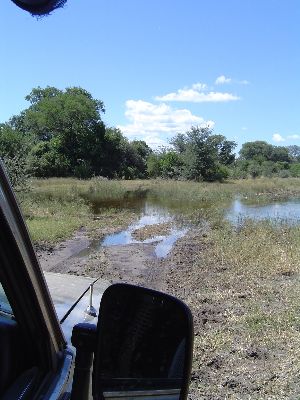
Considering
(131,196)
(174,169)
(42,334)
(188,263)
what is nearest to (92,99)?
(174,169)

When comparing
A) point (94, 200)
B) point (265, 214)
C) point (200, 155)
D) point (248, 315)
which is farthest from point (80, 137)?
point (248, 315)

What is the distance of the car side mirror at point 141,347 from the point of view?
116 cm

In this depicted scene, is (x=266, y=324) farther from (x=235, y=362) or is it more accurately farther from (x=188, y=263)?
(x=188, y=263)

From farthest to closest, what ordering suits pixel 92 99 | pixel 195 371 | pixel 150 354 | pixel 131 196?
pixel 92 99, pixel 131 196, pixel 195 371, pixel 150 354

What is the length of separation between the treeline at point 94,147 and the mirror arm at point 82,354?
39.8 metres

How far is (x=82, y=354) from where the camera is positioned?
3.88ft

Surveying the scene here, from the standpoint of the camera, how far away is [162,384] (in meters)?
1.19

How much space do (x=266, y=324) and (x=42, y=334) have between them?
4859mm

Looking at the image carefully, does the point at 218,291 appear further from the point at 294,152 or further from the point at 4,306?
the point at 294,152

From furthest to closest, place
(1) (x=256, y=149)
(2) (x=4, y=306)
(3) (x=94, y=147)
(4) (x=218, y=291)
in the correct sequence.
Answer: (1) (x=256, y=149) → (3) (x=94, y=147) → (4) (x=218, y=291) → (2) (x=4, y=306)

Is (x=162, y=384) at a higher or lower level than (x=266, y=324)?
higher

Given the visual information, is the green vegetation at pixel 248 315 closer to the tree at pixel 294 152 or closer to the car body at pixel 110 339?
the car body at pixel 110 339

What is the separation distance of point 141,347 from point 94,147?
4824 cm

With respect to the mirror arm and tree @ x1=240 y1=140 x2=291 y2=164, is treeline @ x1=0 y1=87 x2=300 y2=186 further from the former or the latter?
the mirror arm
